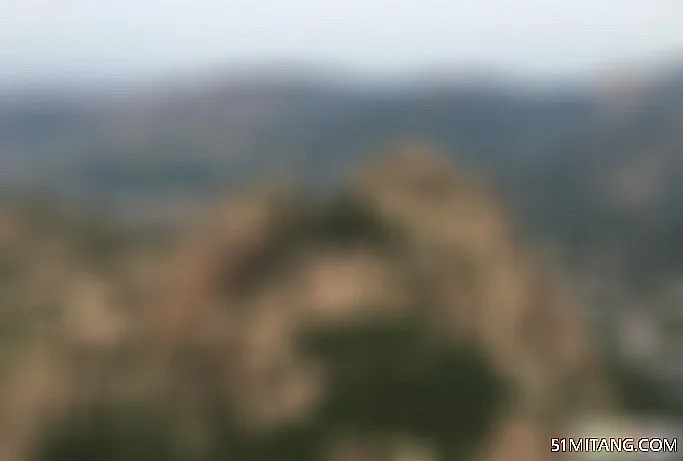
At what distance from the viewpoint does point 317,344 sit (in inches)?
25.2

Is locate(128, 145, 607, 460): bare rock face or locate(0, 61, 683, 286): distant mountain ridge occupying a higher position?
locate(0, 61, 683, 286): distant mountain ridge

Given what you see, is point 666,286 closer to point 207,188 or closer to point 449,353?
point 449,353

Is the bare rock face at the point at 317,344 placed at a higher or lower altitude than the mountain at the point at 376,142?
lower

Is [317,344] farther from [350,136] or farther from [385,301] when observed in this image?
[350,136]

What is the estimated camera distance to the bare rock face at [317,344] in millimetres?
635

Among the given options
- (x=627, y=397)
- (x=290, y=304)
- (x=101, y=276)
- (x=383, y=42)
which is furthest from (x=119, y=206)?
(x=627, y=397)

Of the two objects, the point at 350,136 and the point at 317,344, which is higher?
the point at 350,136

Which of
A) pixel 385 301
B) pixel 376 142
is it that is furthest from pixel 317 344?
pixel 376 142

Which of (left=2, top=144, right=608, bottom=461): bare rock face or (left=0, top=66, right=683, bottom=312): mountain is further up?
(left=0, top=66, right=683, bottom=312): mountain

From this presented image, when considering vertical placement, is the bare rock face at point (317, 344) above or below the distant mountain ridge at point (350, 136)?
below

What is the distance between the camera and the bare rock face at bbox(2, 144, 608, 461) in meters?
0.64

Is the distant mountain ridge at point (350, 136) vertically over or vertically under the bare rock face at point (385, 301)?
over

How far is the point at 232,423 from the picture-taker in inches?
25.1

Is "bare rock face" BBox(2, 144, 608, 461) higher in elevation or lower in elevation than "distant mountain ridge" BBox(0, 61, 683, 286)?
lower
